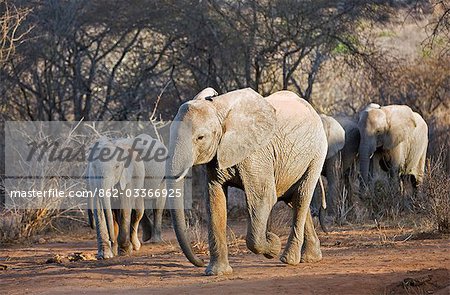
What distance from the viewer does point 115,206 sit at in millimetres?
13688

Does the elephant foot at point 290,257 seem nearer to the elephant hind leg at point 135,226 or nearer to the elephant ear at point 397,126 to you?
the elephant hind leg at point 135,226

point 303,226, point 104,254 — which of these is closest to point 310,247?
point 303,226

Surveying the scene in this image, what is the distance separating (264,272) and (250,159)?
107 cm

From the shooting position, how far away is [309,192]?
10453 mm

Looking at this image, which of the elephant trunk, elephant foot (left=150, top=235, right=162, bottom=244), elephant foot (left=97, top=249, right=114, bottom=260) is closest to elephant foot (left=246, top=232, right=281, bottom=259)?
the elephant trunk

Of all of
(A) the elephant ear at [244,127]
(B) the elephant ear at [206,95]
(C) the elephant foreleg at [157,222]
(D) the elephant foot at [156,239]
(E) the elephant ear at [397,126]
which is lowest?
(D) the elephant foot at [156,239]

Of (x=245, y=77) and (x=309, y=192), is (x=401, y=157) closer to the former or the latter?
(x=245, y=77)

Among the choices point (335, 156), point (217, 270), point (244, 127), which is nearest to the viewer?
point (244, 127)

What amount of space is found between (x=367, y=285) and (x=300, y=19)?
12536 millimetres

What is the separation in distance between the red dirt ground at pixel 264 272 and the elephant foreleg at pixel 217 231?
137mm

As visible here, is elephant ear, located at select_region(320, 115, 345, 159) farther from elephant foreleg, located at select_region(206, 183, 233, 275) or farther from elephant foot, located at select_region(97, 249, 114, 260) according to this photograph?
elephant foreleg, located at select_region(206, 183, 233, 275)

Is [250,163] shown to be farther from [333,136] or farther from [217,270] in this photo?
[333,136]

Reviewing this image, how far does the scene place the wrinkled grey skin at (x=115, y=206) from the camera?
12875 millimetres

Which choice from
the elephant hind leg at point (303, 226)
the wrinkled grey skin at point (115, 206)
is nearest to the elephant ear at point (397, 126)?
the wrinkled grey skin at point (115, 206)
